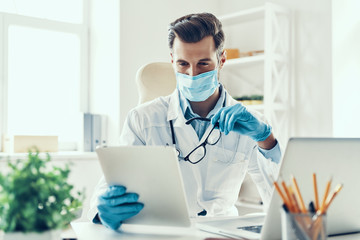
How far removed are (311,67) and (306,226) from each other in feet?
7.37

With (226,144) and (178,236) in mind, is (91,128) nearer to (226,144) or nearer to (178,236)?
(226,144)

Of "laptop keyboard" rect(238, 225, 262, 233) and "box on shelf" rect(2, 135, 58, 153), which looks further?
"box on shelf" rect(2, 135, 58, 153)

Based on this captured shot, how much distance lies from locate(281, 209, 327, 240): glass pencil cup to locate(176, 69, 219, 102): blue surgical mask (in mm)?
Answer: 914

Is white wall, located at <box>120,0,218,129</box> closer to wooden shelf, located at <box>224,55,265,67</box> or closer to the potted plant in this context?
wooden shelf, located at <box>224,55,265,67</box>

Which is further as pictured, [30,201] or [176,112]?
[176,112]

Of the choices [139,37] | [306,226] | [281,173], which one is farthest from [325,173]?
[139,37]

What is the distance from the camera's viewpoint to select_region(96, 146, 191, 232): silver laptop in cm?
96

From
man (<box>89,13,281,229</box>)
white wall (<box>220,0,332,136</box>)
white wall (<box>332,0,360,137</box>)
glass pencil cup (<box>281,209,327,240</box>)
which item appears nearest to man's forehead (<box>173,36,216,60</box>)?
man (<box>89,13,281,229</box>)

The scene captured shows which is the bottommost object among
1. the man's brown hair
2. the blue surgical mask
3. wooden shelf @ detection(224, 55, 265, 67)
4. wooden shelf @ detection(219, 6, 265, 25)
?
the blue surgical mask

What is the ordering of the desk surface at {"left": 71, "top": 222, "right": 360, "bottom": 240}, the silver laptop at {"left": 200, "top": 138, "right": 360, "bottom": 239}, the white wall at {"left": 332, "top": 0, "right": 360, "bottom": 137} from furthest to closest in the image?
the white wall at {"left": 332, "top": 0, "right": 360, "bottom": 137}, the desk surface at {"left": 71, "top": 222, "right": 360, "bottom": 240}, the silver laptop at {"left": 200, "top": 138, "right": 360, "bottom": 239}

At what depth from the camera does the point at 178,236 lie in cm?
100

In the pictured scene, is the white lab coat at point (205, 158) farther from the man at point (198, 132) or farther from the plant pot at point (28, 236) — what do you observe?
the plant pot at point (28, 236)

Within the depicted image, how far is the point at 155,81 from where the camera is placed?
1950 millimetres

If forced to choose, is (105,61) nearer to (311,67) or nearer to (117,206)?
(311,67)
